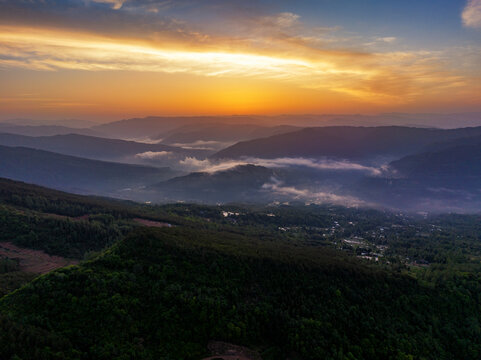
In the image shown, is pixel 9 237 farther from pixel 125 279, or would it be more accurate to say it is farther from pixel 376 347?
pixel 376 347

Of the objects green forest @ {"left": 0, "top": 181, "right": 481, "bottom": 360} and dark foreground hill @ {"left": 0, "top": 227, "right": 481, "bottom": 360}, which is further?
green forest @ {"left": 0, "top": 181, "right": 481, "bottom": 360}

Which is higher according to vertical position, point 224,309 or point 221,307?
point 221,307

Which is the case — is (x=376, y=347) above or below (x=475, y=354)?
above

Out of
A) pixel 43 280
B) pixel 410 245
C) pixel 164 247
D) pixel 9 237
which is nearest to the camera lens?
pixel 43 280

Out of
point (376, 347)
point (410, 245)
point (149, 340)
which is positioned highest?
point (149, 340)

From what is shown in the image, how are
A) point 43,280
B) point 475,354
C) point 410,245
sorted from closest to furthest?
1. point 43,280
2. point 475,354
3. point 410,245

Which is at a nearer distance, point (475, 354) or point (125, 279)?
point (125, 279)

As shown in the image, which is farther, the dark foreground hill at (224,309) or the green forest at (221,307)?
the green forest at (221,307)

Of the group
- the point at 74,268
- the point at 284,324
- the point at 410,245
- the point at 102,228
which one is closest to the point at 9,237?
the point at 102,228
